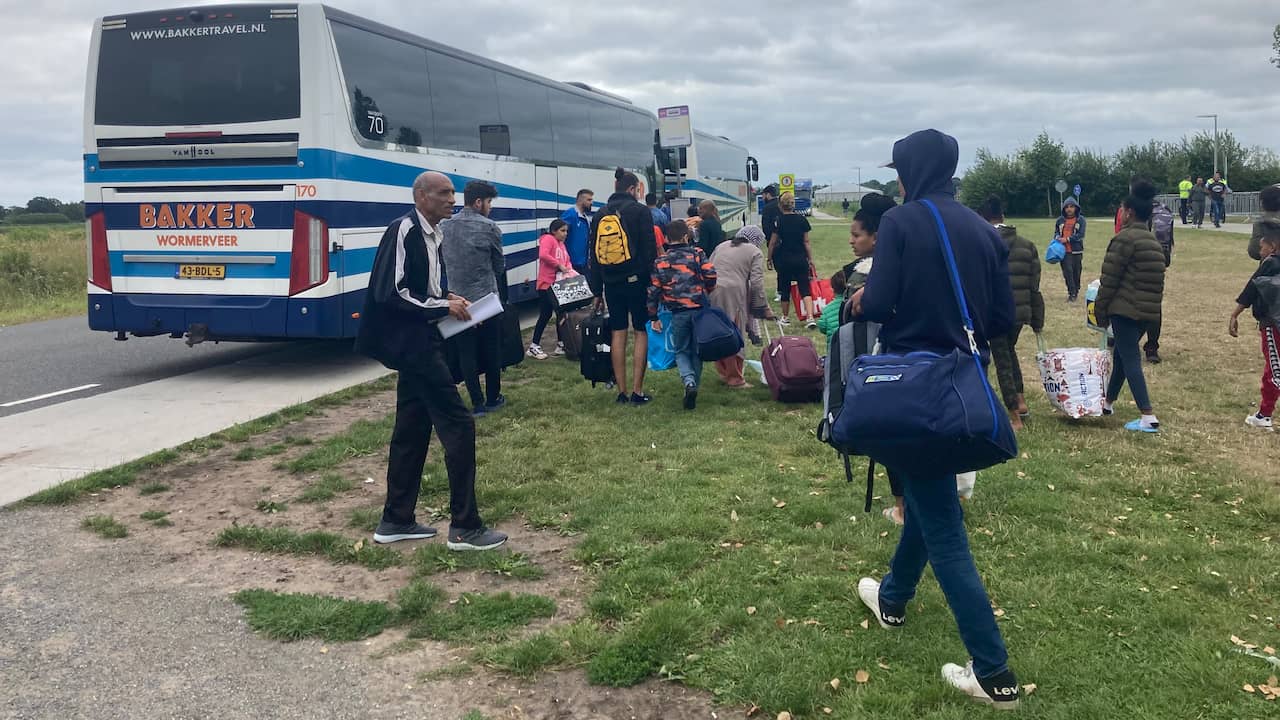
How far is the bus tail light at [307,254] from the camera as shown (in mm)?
9789

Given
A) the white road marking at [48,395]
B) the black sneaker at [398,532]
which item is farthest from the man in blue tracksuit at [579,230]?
the black sneaker at [398,532]

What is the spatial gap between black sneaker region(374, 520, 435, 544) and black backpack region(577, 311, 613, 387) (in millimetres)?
3727

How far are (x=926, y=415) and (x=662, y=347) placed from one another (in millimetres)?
6051

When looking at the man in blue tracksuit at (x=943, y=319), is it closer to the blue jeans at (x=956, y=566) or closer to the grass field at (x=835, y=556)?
the blue jeans at (x=956, y=566)

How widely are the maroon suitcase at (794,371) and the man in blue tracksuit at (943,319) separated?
504cm

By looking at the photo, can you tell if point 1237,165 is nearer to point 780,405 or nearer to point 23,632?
point 780,405

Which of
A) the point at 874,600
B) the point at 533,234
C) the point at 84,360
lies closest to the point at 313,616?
the point at 874,600

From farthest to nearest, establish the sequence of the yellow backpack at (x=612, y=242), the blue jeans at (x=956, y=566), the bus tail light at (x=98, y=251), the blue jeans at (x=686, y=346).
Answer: the bus tail light at (x=98, y=251) → the blue jeans at (x=686, y=346) → the yellow backpack at (x=612, y=242) → the blue jeans at (x=956, y=566)

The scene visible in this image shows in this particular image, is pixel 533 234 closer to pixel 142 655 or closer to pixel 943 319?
pixel 142 655

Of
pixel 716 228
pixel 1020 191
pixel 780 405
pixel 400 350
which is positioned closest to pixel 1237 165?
pixel 1020 191

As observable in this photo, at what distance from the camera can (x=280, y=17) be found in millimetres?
9586

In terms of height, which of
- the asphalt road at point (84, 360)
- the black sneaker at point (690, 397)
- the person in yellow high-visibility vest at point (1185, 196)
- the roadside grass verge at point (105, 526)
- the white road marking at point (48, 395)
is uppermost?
the person in yellow high-visibility vest at point (1185, 196)

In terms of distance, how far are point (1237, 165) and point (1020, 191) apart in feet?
40.9

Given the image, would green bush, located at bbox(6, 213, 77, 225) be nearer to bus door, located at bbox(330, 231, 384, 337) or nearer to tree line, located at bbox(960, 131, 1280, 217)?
bus door, located at bbox(330, 231, 384, 337)
